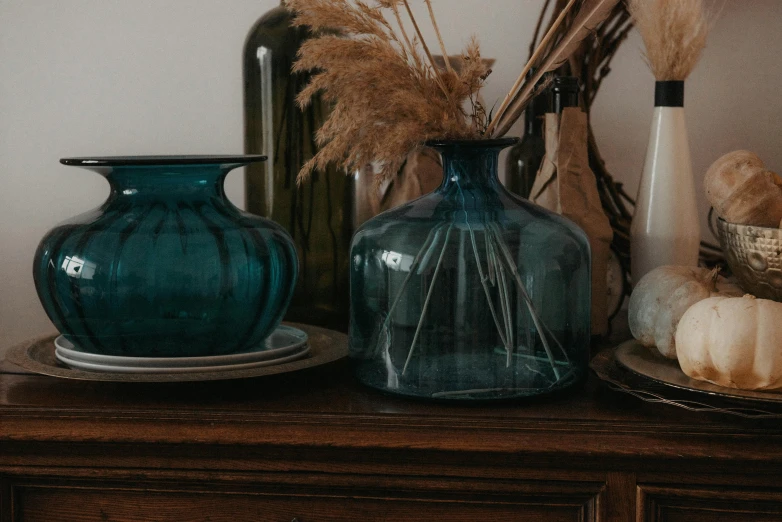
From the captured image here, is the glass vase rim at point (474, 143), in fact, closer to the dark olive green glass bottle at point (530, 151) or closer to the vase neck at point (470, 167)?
the vase neck at point (470, 167)

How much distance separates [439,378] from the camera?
710 mm

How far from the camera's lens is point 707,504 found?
64cm

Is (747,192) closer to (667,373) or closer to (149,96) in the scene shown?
(667,373)

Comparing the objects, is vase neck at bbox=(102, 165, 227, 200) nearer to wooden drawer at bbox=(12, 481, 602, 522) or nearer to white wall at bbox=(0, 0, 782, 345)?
wooden drawer at bbox=(12, 481, 602, 522)

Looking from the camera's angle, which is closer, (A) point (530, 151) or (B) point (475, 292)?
(B) point (475, 292)

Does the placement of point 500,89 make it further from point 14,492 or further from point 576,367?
point 14,492

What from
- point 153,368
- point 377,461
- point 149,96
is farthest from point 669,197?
point 149,96

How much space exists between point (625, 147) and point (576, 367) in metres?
0.49

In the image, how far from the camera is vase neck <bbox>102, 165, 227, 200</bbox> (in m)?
0.77

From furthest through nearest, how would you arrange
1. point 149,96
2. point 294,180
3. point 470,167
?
point 149,96
point 294,180
point 470,167

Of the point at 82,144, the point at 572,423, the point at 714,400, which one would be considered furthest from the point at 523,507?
the point at 82,144

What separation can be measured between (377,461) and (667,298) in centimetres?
31

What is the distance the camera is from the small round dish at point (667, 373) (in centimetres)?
64

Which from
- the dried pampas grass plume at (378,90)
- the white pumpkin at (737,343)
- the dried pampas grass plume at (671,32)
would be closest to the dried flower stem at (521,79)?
the dried pampas grass plume at (378,90)
